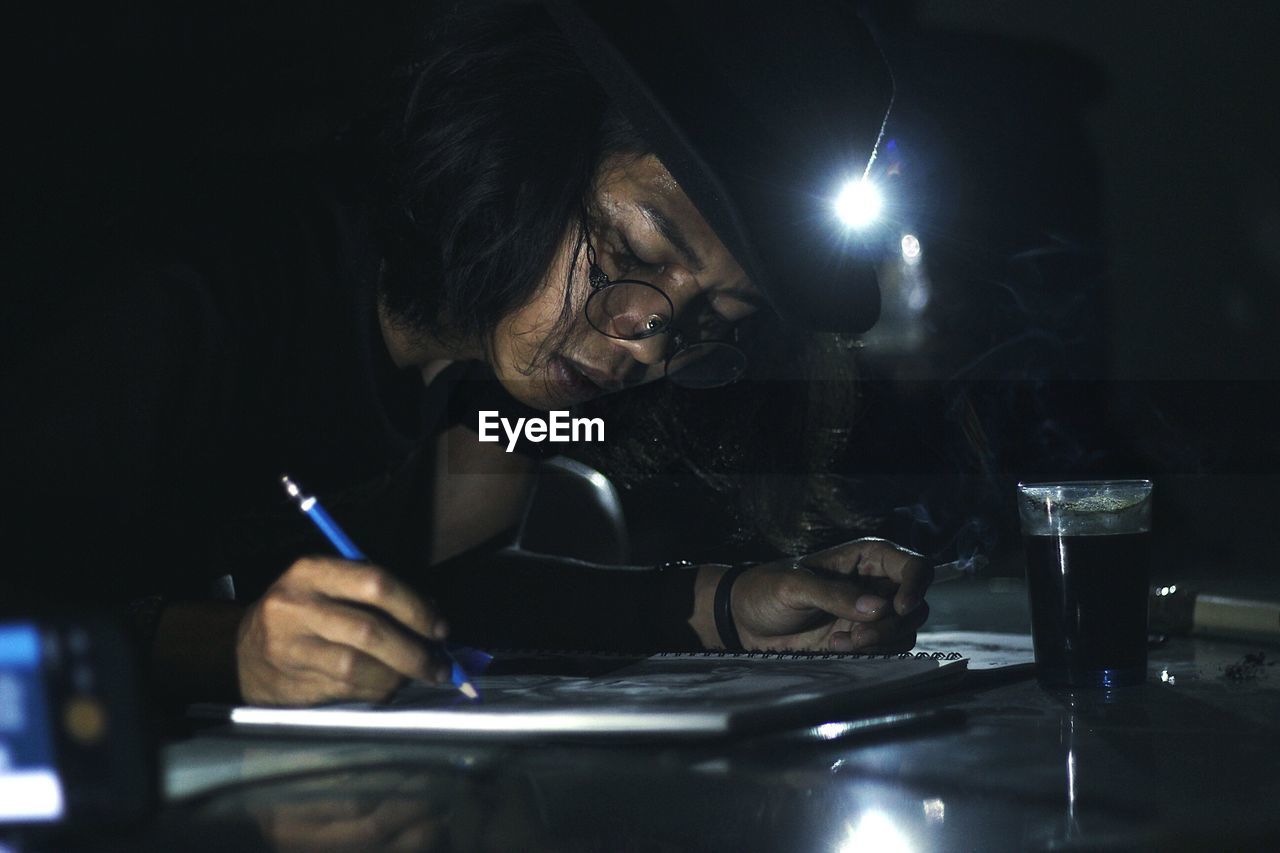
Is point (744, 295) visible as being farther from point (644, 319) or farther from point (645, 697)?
point (645, 697)

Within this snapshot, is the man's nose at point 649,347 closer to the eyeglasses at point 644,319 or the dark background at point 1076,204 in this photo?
the eyeglasses at point 644,319

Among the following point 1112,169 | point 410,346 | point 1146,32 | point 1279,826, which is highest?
point 1146,32

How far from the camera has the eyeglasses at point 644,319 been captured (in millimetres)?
1306

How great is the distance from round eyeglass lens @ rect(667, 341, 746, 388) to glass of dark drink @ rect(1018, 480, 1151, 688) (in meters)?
0.60

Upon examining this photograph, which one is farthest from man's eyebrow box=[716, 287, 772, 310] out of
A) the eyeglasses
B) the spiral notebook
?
the spiral notebook

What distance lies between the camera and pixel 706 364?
1.44 meters

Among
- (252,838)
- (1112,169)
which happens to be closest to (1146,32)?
(1112,169)

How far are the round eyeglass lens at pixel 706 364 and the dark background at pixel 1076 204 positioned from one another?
831 millimetres

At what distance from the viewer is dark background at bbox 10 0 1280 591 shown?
2422mm

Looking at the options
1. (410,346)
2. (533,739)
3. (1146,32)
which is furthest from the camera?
(1146,32)

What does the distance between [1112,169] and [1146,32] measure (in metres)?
0.32

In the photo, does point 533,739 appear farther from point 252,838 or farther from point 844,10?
point 844,10

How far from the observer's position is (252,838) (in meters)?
0.49

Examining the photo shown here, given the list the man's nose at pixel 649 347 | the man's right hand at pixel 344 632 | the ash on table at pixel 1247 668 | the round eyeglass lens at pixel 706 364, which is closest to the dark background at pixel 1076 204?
the round eyeglass lens at pixel 706 364
